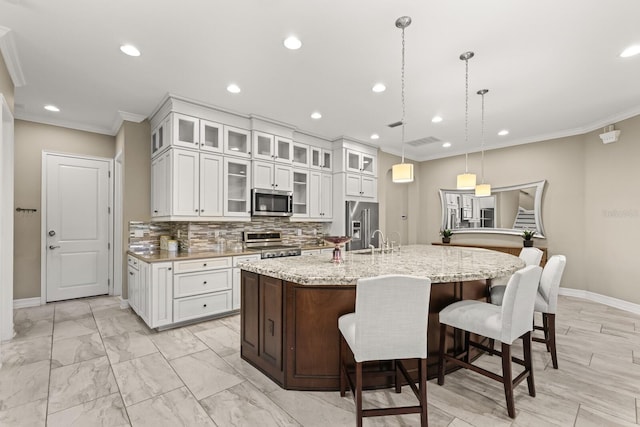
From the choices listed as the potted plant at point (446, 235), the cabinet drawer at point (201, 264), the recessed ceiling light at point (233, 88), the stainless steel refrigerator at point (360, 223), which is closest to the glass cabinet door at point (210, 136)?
the recessed ceiling light at point (233, 88)

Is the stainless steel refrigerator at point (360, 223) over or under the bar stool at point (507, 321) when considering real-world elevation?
over

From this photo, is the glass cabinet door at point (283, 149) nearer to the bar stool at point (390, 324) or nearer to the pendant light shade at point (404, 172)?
the pendant light shade at point (404, 172)

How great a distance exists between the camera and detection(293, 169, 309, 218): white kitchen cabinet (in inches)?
201

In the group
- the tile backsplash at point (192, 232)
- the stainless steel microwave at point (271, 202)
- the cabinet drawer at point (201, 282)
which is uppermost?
the stainless steel microwave at point (271, 202)

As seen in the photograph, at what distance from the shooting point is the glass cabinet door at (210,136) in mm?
3908

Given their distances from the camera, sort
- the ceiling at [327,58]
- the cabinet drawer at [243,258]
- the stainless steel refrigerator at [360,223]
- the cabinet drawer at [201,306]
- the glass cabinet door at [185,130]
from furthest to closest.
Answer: the stainless steel refrigerator at [360,223] < the cabinet drawer at [243,258] < the glass cabinet door at [185,130] < the cabinet drawer at [201,306] < the ceiling at [327,58]

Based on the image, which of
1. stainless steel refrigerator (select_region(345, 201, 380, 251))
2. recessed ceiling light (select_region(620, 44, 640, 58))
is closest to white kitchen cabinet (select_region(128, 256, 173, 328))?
stainless steel refrigerator (select_region(345, 201, 380, 251))

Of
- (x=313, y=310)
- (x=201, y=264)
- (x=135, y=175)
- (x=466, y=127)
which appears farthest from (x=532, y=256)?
(x=135, y=175)

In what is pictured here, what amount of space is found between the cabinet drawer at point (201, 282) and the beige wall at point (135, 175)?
1345mm

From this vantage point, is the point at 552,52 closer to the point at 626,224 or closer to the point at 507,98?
the point at 507,98

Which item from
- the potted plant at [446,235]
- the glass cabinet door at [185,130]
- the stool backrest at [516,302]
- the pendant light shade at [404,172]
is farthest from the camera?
the potted plant at [446,235]

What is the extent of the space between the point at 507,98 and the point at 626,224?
9.01 feet

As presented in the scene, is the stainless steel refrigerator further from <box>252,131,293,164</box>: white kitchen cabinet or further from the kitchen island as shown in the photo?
the kitchen island

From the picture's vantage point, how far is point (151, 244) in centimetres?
436
